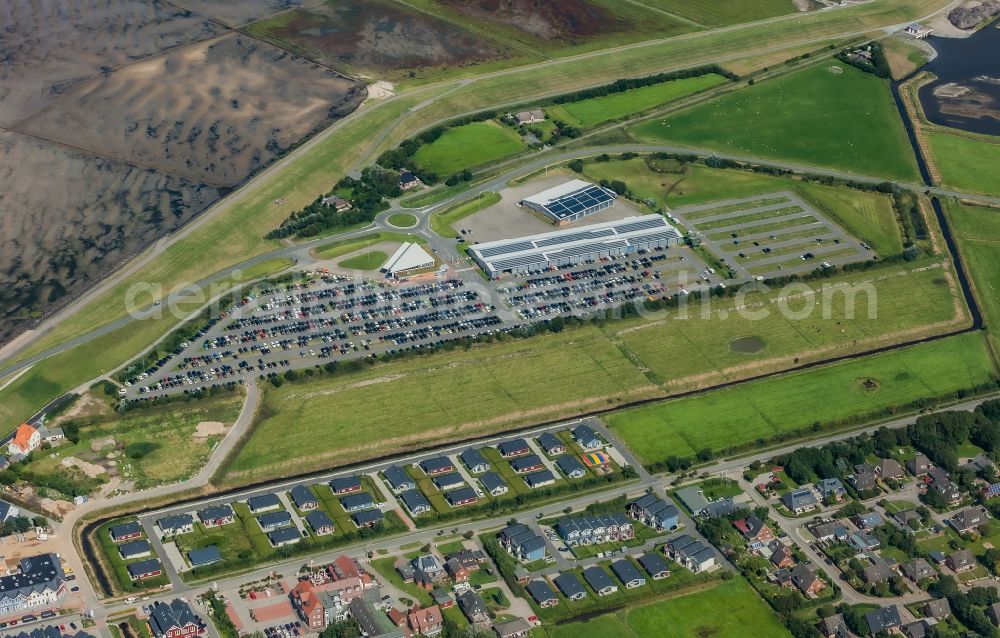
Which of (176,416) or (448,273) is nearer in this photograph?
(176,416)

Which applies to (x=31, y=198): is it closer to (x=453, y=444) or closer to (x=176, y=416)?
(x=176, y=416)

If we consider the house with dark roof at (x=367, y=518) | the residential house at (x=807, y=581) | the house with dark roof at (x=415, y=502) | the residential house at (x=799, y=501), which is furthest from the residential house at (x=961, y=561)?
the house with dark roof at (x=367, y=518)

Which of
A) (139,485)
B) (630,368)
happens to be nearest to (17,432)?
(139,485)

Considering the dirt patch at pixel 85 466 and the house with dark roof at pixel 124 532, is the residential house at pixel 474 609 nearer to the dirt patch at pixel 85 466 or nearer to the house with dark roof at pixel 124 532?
the house with dark roof at pixel 124 532

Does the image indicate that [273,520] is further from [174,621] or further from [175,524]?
[174,621]

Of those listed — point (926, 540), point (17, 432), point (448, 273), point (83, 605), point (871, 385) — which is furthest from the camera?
point (448, 273)

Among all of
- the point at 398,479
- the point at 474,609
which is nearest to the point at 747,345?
the point at 398,479
